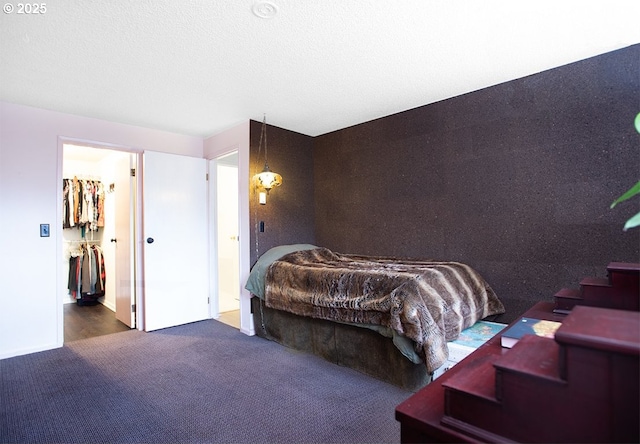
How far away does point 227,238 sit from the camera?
4.77 meters

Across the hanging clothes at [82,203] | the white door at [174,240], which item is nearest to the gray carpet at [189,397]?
the white door at [174,240]

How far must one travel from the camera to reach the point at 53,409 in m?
2.07

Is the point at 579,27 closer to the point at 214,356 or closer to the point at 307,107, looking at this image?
the point at 307,107

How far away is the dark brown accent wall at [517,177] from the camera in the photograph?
7.48ft

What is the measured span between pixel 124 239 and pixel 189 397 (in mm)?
2554

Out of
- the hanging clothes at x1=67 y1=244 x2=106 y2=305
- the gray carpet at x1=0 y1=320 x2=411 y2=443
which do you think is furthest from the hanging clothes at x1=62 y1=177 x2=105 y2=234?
the gray carpet at x1=0 y1=320 x2=411 y2=443

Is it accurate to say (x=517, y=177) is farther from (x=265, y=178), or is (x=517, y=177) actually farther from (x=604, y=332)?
(x=604, y=332)

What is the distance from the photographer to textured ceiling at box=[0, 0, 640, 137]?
1.83 metres

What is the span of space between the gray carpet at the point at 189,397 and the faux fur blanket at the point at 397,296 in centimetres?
44

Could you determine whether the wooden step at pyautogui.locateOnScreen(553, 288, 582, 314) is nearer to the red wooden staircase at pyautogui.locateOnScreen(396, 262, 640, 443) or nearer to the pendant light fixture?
the red wooden staircase at pyautogui.locateOnScreen(396, 262, 640, 443)

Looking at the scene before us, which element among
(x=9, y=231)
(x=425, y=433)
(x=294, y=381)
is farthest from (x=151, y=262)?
(x=425, y=433)

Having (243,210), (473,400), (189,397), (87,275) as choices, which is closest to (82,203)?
(87,275)

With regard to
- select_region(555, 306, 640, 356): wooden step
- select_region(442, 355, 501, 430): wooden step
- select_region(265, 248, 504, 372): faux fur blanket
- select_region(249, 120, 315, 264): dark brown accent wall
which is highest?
select_region(249, 120, 315, 264): dark brown accent wall

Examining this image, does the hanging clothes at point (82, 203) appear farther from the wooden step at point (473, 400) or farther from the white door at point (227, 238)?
the wooden step at point (473, 400)
